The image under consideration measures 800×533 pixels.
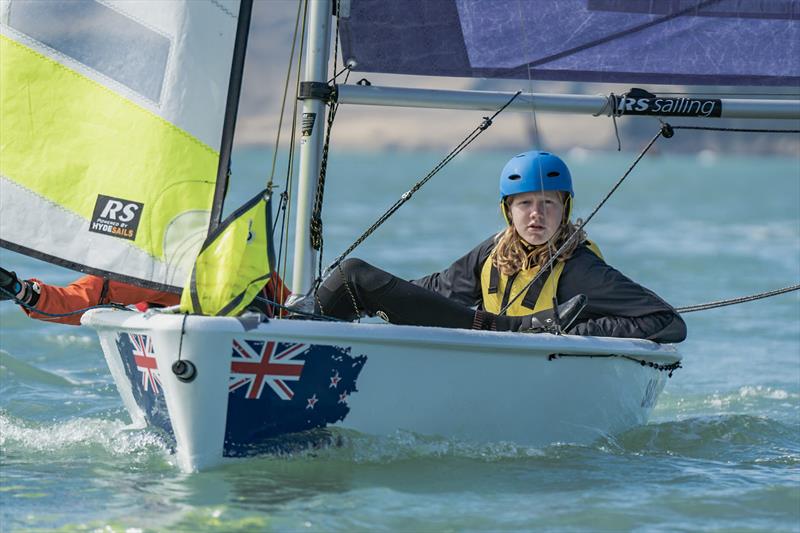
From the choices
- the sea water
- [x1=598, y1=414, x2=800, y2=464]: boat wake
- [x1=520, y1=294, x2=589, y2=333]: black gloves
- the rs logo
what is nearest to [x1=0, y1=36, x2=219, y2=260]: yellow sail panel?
the rs logo

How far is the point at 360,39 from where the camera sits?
16.6 feet

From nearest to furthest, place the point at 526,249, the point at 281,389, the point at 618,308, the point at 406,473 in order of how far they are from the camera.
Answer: the point at 281,389 → the point at 406,473 → the point at 618,308 → the point at 526,249

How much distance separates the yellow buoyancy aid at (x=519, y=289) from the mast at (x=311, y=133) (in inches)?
31.2

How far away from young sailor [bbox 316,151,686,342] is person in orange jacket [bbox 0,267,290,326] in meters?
0.32

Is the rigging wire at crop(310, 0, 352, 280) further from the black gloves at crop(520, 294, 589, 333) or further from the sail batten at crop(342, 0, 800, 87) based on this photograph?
the black gloves at crop(520, 294, 589, 333)

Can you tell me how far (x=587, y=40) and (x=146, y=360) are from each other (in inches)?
91.9

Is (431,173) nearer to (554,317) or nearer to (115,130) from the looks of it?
(554,317)

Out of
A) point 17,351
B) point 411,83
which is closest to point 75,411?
point 17,351

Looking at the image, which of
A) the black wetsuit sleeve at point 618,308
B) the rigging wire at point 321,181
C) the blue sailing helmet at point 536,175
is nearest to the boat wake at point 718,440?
the black wetsuit sleeve at point 618,308

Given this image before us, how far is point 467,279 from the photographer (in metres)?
5.29

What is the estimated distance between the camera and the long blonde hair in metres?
4.93

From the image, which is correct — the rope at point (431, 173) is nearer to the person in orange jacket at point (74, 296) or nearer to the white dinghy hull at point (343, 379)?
the person in orange jacket at point (74, 296)

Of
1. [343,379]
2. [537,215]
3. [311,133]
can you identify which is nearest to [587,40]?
[537,215]

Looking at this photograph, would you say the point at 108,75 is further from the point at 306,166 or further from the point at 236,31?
the point at 306,166
